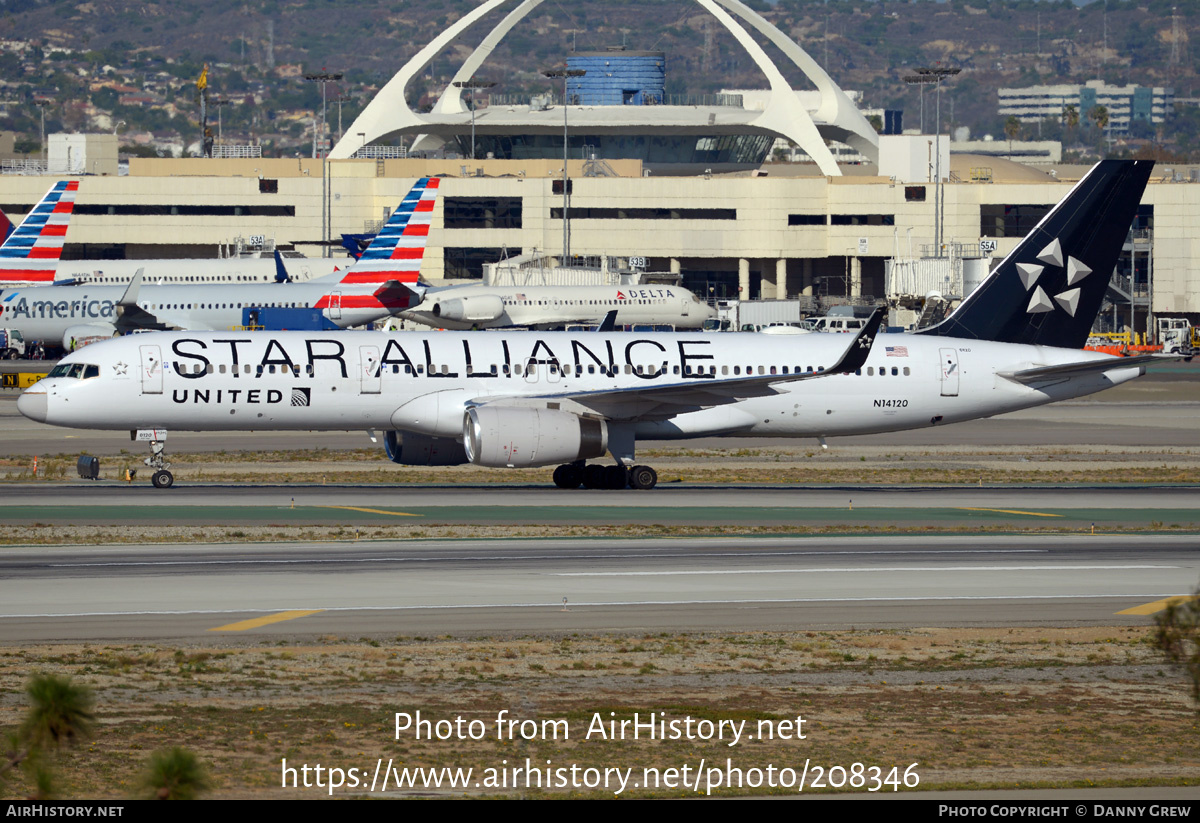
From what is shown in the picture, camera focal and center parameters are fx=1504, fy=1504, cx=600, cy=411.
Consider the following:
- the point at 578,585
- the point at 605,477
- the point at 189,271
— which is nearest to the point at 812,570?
the point at 578,585

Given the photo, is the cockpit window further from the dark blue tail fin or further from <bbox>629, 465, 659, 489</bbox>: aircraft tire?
the dark blue tail fin

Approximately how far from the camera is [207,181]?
14900 centimetres

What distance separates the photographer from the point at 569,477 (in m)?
42.2

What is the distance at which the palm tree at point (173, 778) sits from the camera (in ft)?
28.2

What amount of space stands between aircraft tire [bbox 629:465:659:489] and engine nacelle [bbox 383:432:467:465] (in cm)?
468

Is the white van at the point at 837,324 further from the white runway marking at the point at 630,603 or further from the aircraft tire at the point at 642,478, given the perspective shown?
the white runway marking at the point at 630,603

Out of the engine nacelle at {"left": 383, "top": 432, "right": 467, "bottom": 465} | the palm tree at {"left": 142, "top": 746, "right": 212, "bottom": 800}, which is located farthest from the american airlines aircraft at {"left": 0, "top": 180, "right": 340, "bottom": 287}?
the palm tree at {"left": 142, "top": 746, "right": 212, "bottom": 800}

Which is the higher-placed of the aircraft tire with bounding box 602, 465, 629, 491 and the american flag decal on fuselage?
the american flag decal on fuselage

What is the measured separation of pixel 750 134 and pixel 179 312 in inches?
4084

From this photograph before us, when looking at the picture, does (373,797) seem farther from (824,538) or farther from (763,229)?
(763,229)

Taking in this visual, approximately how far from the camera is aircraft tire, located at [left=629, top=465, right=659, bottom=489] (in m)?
41.7

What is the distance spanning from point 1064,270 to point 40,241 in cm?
6298

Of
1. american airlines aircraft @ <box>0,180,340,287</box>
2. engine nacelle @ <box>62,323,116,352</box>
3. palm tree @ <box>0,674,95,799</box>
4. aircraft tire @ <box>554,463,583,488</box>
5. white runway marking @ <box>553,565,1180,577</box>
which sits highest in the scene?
american airlines aircraft @ <box>0,180,340,287</box>

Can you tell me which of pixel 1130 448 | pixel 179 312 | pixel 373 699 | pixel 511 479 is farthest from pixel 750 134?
pixel 373 699
